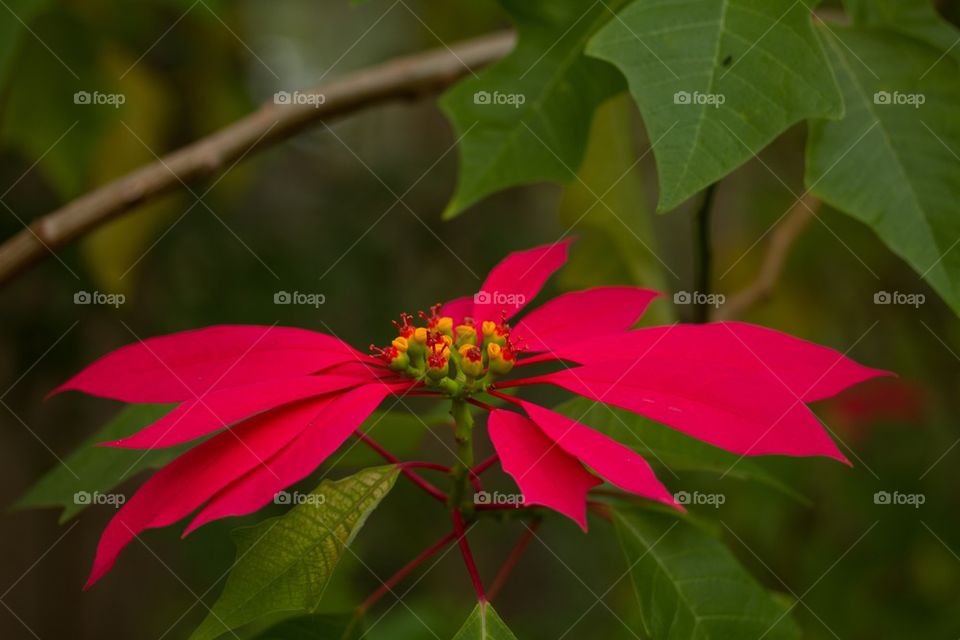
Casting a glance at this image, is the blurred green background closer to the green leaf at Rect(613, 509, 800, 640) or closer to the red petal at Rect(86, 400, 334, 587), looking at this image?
the green leaf at Rect(613, 509, 800, 640)

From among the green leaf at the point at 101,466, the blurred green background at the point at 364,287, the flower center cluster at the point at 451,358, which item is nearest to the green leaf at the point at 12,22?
the blurred green background at the point at 364,287

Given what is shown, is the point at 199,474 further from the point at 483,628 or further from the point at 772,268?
the point at 772,268

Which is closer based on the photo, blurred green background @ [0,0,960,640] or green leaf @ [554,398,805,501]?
green leaf @ [554,398,805,501]

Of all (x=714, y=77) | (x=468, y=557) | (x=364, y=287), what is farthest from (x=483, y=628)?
(x=364, y=287)

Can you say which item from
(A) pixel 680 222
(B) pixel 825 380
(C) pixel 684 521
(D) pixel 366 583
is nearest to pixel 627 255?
(C) pixel 684 521

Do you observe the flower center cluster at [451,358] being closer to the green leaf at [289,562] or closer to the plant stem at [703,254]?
the green leaf at [289,562]

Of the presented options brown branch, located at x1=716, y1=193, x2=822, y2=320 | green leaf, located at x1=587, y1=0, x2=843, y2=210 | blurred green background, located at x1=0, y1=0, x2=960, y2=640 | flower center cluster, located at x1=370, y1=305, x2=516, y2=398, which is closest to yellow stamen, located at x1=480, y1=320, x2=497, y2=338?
flower center cluster, located at x1=370, y1=305, x2=516, y2=398

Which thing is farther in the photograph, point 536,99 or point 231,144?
point 231,144
